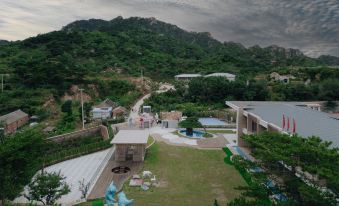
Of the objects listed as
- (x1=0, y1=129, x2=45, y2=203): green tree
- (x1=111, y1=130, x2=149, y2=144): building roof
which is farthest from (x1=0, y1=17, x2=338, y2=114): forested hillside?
(x1=0, y1=129, x2=45, y2=203): green tree

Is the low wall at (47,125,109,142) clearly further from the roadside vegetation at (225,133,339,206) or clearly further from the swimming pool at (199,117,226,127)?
the roadside vegetation at (225,133,339,206)

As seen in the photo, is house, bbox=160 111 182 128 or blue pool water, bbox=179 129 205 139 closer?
blue pool water, bbox=179 129 205 139

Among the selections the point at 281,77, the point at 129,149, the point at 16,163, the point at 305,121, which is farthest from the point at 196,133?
the point at 281,77

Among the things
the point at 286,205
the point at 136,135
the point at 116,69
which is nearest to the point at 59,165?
the point at 136,135

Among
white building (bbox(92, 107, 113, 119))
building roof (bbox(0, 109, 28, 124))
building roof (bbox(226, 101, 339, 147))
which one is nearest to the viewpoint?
building roof (bbox(226, 101, 339, 147))

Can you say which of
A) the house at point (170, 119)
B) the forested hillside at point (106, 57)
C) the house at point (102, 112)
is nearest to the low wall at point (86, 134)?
the house at point (102, 112)

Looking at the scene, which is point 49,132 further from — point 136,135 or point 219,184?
point 219,184
